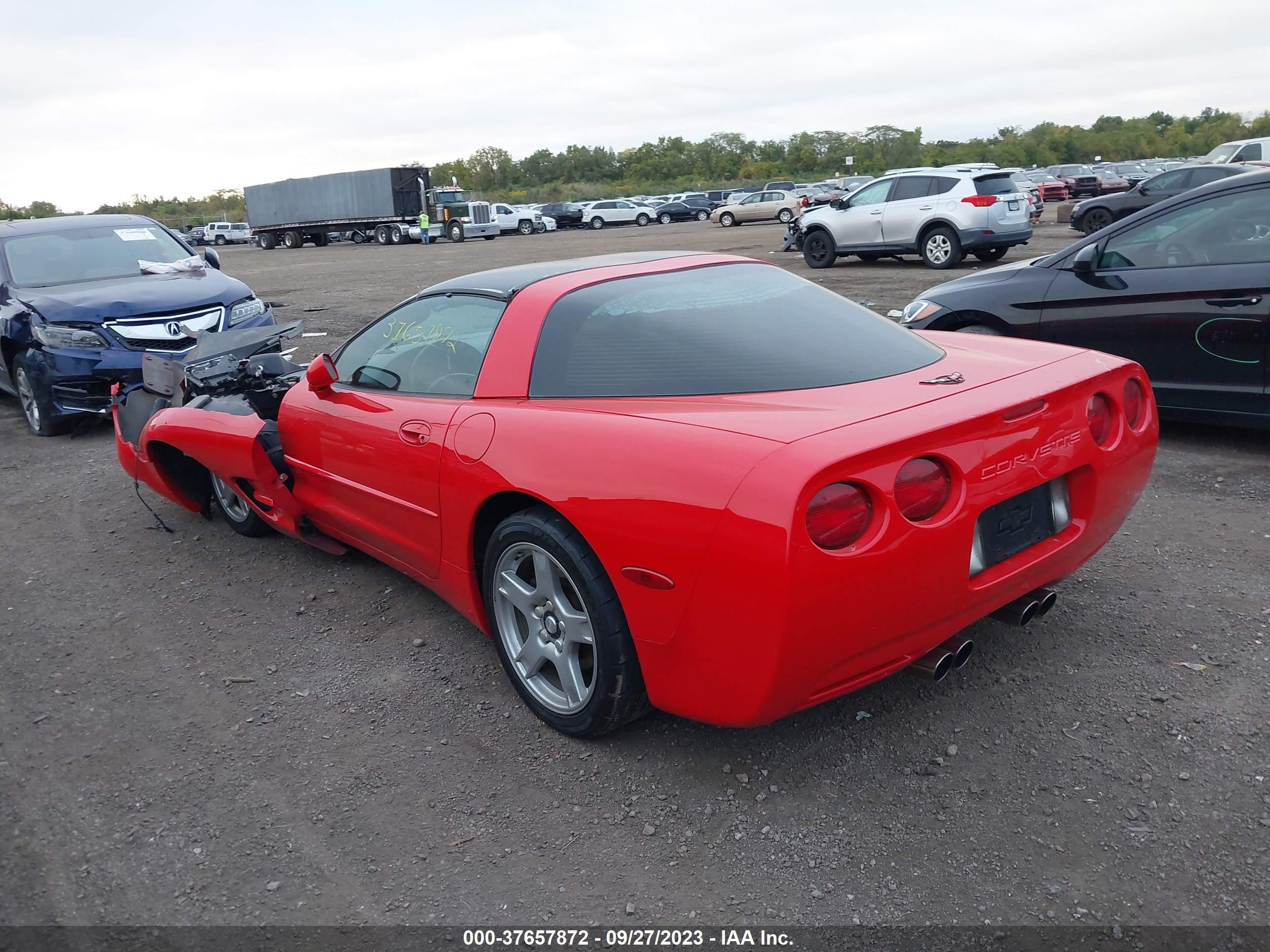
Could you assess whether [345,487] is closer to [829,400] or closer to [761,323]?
[761,323]

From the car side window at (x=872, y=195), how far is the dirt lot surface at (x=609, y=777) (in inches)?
536

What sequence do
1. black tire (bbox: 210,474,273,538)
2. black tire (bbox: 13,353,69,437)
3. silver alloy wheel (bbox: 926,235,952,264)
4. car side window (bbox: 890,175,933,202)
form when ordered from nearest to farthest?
black tire (bbox: 210,474,273,538)
black tire (bbox: 13,353,69,437)
silver alloy wheel (bbox: 926,235,952,264)
car side window (bbox: 890,175,933,202)

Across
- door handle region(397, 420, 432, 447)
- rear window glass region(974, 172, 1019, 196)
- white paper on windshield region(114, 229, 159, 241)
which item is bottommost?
door handle region(397, 420, 432, 447)

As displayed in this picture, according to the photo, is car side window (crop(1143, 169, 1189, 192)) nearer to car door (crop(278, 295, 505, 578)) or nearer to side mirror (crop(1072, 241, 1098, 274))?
side mirror (crop(1072, 241, 1098, 274))

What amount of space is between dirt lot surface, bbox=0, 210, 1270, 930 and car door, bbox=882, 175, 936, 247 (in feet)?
42.7

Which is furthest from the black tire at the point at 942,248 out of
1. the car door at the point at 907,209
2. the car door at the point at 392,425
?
the car door at the point at 392,425

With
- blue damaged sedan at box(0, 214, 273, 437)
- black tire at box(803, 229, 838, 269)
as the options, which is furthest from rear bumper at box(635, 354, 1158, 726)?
black tire at box(803, 229, 838, 269)

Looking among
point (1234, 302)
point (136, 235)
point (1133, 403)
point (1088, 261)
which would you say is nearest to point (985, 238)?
point (1088, 261)

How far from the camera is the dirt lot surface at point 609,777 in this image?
240 centimetres

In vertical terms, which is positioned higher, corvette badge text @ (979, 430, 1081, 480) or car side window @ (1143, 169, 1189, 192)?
car side window @ (1143, 169, 1189, 192)

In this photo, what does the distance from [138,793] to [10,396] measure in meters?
8.37

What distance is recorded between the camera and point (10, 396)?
9.63 meters

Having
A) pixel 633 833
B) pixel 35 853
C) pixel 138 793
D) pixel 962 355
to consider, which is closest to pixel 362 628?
pixel 138 793

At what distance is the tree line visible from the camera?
80875mm
